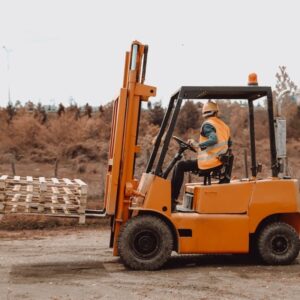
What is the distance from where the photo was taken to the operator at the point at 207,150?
8297 millimetres

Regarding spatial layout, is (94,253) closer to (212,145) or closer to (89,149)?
(212,145)

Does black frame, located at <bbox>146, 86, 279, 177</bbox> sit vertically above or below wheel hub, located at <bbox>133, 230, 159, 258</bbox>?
above

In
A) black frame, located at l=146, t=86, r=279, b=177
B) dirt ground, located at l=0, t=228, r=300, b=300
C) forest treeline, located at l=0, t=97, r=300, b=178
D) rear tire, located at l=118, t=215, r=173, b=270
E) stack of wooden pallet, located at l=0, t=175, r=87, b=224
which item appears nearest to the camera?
dirt ground, located at l=0, t=228, r=300, b=300

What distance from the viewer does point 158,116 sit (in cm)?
3784

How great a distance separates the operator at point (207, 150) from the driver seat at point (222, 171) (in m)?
0.04

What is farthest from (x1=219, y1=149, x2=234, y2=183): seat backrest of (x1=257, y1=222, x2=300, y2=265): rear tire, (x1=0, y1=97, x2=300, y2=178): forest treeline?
(x1=0, y1=97, x2=300, y2=178): forest treeline

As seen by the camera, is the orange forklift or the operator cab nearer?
the orange forklift

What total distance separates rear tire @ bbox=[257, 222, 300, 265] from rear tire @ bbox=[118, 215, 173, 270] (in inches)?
53.4

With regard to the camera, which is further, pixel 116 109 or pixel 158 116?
pixel 158 116

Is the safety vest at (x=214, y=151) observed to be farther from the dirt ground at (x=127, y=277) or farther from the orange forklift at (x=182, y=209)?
the dirt ground at (x=127, y=277)

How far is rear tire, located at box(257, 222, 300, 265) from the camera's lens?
849cm

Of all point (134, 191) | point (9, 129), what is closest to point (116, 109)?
point (134, 191)

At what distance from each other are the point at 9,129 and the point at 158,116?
9.07 meters

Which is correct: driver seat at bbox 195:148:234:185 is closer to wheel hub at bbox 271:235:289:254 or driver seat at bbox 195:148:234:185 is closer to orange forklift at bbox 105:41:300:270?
orange forklift at bbox 105:41:300:270
